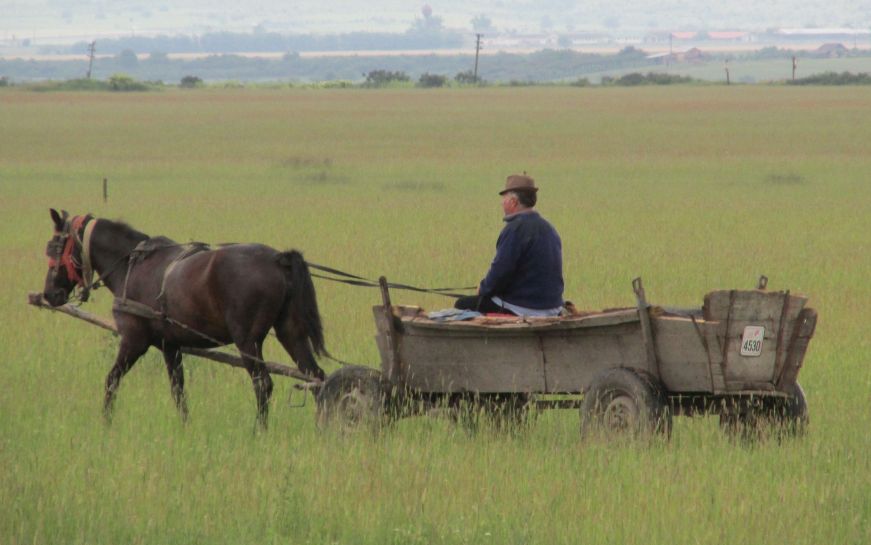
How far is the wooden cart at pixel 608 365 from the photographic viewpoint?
8.28m

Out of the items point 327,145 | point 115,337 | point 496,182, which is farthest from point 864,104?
point 115,337

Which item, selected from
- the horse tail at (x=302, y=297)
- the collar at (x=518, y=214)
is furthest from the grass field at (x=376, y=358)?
the collar at (x=518, y=214)

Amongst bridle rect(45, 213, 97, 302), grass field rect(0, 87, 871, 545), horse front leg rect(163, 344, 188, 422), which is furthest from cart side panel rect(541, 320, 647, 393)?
bridle rect(45, 213, 97, 302)

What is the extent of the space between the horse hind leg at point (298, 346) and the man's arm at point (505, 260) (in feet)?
4.58

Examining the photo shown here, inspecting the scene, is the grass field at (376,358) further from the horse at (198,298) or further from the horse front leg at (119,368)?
the horse at (198,298)

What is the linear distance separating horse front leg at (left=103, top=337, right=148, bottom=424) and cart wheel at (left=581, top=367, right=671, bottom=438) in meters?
3.27

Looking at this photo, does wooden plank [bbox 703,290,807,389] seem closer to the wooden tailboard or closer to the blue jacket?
the wooden tailboard

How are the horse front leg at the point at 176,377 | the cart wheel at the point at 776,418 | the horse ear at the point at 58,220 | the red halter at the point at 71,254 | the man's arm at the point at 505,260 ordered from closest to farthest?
the cart wheel at the point at 776,418 → the man's arm at the point at 505,260 → the horse front leg at the point at 176,377 → the horse ear at the point at 58,220 → the red halter at the point at 71,254

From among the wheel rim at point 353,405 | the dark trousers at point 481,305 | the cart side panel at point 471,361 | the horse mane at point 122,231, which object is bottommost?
the wheel rim at point 353,405

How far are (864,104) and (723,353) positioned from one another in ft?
235

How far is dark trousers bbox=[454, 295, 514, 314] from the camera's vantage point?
9.52m

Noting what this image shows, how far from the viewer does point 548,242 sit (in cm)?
934

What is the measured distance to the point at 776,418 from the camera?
29.3ft

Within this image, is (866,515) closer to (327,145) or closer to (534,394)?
(534,394)
